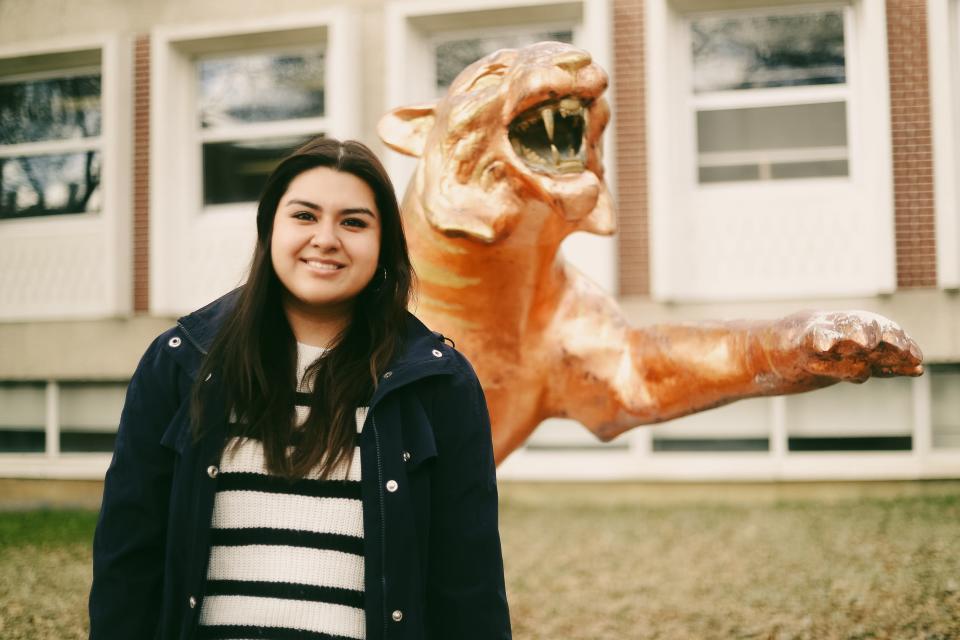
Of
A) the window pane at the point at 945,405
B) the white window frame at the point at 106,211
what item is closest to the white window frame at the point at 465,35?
the white window frame at the point at 106,211

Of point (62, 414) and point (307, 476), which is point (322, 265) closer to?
point (307, 476)

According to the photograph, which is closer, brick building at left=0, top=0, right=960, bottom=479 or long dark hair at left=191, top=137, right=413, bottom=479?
long dark hair at left=191, top=137, right=413, bottom=479

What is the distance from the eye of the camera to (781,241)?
19.4 feet

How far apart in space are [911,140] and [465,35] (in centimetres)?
340

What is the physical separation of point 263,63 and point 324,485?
20.9ft

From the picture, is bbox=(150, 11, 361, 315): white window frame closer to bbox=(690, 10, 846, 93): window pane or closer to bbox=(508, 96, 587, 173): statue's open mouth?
bbox=(690, 10, 846, 93): window pane

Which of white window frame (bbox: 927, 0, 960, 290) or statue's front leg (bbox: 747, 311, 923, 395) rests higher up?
white window frame (bbox: 927, 0, 960, 290)

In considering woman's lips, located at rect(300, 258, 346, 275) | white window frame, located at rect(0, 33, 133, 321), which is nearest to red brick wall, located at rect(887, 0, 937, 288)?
woman's lips, located at rect(300, 258, 346, 275)

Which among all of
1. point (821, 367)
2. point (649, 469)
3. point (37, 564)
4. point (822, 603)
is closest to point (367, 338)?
point (821, 367)

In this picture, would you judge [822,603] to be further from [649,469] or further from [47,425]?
[47,425]

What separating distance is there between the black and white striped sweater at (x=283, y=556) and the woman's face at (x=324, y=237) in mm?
260

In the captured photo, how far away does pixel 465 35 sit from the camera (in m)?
6.50

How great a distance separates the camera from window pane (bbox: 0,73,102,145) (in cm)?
702

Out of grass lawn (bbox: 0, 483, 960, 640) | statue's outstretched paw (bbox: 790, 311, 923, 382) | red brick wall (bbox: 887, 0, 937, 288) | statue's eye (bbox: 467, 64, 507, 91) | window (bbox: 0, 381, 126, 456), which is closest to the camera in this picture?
statue's outstretched paw (bbox: 790, 311, 923, 382)
